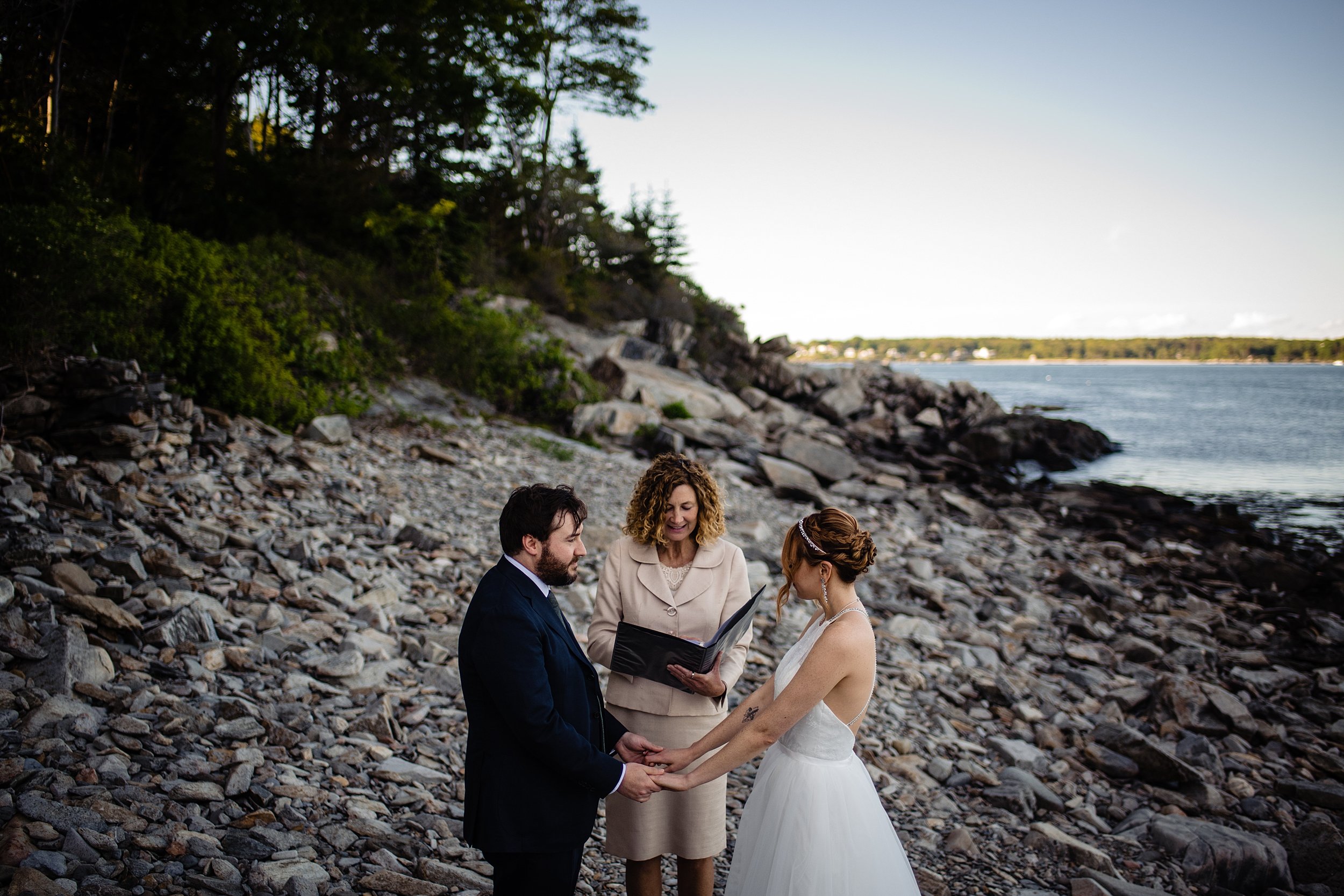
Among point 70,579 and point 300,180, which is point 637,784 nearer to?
Answer: point 70,579

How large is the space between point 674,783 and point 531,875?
2.05ft

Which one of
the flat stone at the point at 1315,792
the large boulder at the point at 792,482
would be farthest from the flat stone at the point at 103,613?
the large boulder at the point at 792,482

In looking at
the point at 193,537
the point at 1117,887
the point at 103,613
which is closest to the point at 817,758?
the point at 1117,887

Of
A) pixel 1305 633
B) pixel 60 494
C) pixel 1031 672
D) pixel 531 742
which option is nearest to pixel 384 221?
pixel 60 494

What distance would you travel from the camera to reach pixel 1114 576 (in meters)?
13.6

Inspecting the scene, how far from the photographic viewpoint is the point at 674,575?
11.6ft

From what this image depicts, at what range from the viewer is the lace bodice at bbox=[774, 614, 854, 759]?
2.96m

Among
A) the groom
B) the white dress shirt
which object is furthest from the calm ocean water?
the groom

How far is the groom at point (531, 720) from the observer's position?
2508 mm

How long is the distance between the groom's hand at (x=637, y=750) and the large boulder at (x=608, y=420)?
1390cm

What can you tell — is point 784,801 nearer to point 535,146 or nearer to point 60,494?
point 60,494

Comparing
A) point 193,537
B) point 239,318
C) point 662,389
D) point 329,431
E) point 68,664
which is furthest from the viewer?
point 662,389

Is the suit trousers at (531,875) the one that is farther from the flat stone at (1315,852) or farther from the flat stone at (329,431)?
the flat stone at (329,431)

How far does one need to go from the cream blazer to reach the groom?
536mm
